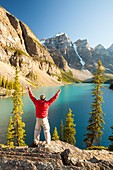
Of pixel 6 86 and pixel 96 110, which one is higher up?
pixel 6 86

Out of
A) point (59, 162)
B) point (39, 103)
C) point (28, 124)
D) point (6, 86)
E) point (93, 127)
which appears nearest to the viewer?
point (59, 162)

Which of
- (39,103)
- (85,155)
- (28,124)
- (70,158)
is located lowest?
(28,124)

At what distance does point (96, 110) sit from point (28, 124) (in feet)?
103

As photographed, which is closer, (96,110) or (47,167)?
(47,167)

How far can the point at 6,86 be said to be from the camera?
16088 cm

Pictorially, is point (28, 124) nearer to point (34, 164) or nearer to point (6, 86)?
point (34, 164)

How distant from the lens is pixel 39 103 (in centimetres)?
1522

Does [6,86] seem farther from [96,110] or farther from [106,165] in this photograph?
[106,165]

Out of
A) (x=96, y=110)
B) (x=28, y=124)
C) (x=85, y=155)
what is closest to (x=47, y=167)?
(x=85, y=155)

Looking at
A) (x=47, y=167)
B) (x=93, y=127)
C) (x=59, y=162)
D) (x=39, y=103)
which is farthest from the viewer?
(x=93, y=127)

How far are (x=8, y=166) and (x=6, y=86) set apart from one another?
512 feet

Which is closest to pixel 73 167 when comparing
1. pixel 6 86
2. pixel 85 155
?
pixel 85 155

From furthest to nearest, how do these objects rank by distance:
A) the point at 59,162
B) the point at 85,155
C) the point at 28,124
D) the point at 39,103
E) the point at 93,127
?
the point at 28,124, the point at 93,127, the point at 39,103, the point at 85,155, the point at 59,162

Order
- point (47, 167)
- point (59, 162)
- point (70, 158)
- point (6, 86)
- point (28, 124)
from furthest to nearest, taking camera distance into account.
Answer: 1. point (6, 86)
2. point (28, 124)
3. point (70, 158)
4. point (59, 162)
5. point (47, 167)
